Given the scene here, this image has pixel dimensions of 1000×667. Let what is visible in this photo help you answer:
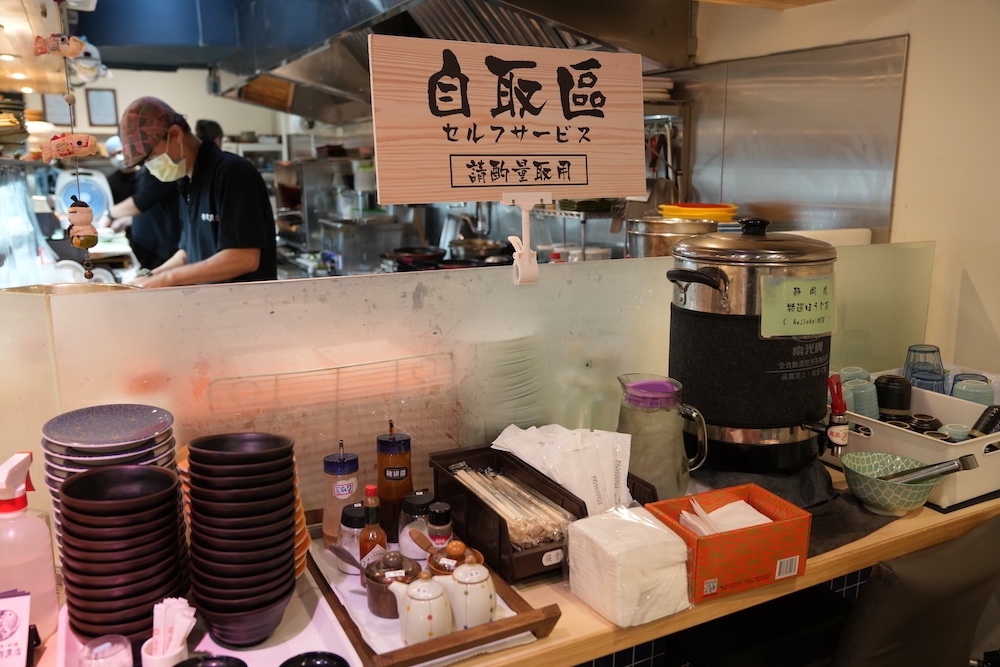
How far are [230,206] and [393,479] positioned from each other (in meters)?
1.70

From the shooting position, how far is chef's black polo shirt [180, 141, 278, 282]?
2.68 meters

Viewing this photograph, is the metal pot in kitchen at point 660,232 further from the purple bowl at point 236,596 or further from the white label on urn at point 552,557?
the purple bowl at point 236,596

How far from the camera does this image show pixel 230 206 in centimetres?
269

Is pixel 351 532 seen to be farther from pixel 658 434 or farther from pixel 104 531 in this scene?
pixel 658 434

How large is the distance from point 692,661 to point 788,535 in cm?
52

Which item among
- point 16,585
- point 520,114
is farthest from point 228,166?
point 16,585

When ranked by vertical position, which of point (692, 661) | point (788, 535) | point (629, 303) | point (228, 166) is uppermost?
point (228, 166)

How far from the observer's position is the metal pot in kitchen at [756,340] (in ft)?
4.77

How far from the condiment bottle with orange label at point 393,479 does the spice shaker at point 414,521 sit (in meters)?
0.07

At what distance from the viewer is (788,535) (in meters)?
1.25

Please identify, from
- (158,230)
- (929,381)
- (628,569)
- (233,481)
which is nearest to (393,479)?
(233,481)

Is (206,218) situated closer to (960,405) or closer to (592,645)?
(592,645)

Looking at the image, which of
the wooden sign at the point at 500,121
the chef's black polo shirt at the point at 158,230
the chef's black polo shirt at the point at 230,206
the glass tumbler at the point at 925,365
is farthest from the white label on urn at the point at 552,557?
the chef's black polo shirt at the point at 158,230

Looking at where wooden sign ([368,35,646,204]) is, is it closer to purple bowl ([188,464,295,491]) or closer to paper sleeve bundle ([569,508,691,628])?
purple bowl ([188,464,295,491])
